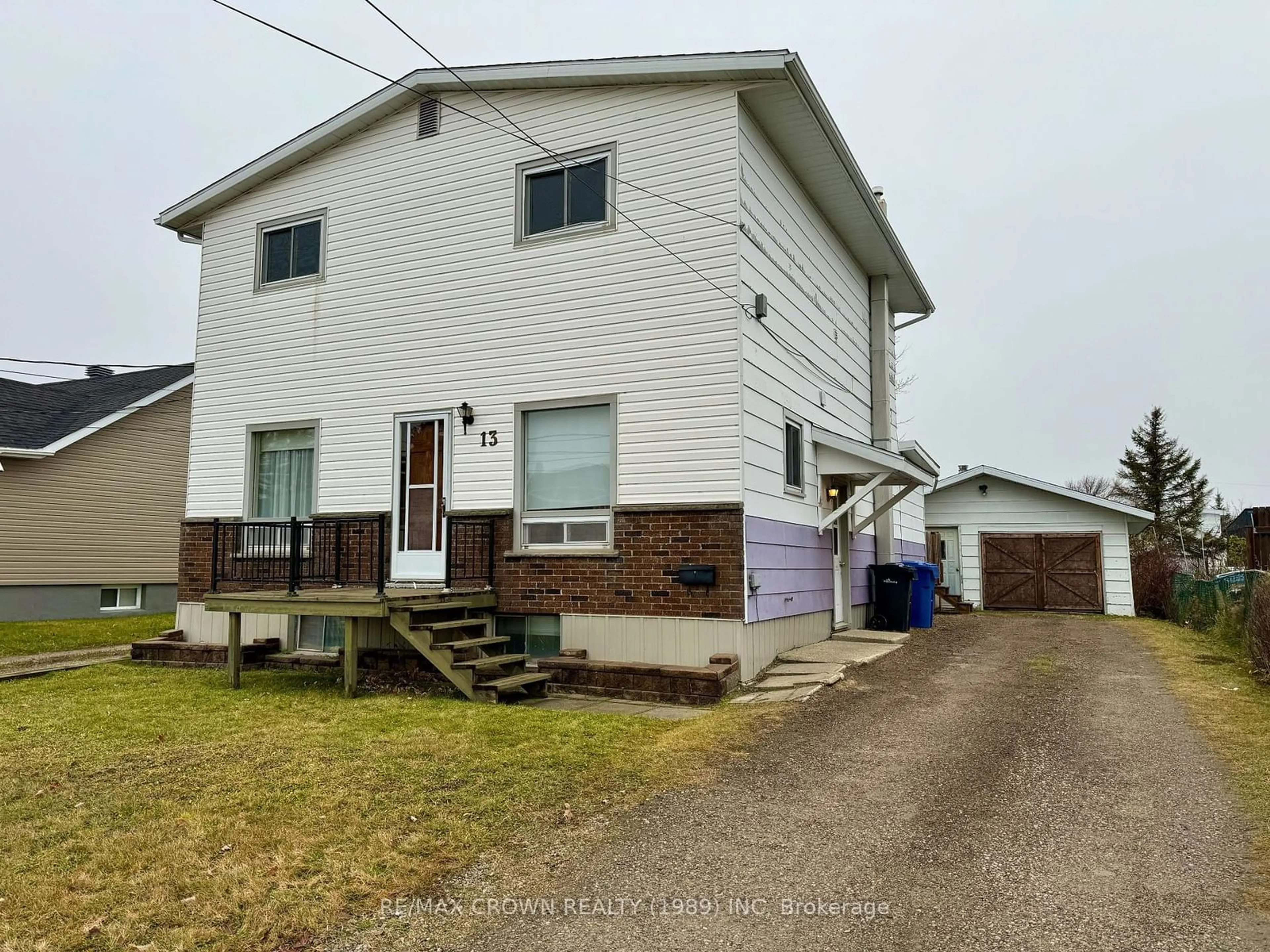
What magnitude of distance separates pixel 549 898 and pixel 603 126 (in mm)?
8571

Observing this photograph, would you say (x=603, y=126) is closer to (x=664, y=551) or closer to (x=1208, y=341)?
(x=664, y=551)

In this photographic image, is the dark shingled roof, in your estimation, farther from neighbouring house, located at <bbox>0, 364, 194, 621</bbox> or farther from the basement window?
the basement window

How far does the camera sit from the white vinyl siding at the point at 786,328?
31.3 feet

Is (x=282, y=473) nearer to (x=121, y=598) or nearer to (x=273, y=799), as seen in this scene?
(x=273, y=799)

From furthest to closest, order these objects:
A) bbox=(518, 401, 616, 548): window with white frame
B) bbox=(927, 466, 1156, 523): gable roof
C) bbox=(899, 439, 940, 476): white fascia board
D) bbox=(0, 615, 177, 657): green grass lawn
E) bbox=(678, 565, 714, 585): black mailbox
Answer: bbox=(927, 466, 1156, 523): gable roof < bbox=(899, 439, 940, 476): white fascia board < bbox=(0, 615, 177, 657): green grass lawn < bbox=(518, 401, 616, 548): window with white frame < bbox=(678, 565, 714, 585): black mailbox

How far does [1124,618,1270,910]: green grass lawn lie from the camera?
15.8ft

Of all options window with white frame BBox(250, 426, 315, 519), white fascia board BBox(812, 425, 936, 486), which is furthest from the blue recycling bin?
window with white frame BBox(250, 426, 315, 519)

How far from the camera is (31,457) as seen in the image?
61.1ft

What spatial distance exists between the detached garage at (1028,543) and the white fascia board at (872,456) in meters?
9.40

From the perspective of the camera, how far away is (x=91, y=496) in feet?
65.6

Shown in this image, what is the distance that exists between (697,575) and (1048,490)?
15262mm

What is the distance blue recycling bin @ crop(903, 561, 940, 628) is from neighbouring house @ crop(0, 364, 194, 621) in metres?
17.0

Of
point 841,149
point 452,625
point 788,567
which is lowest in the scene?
point 452,625

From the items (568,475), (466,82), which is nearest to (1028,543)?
(568,475)
